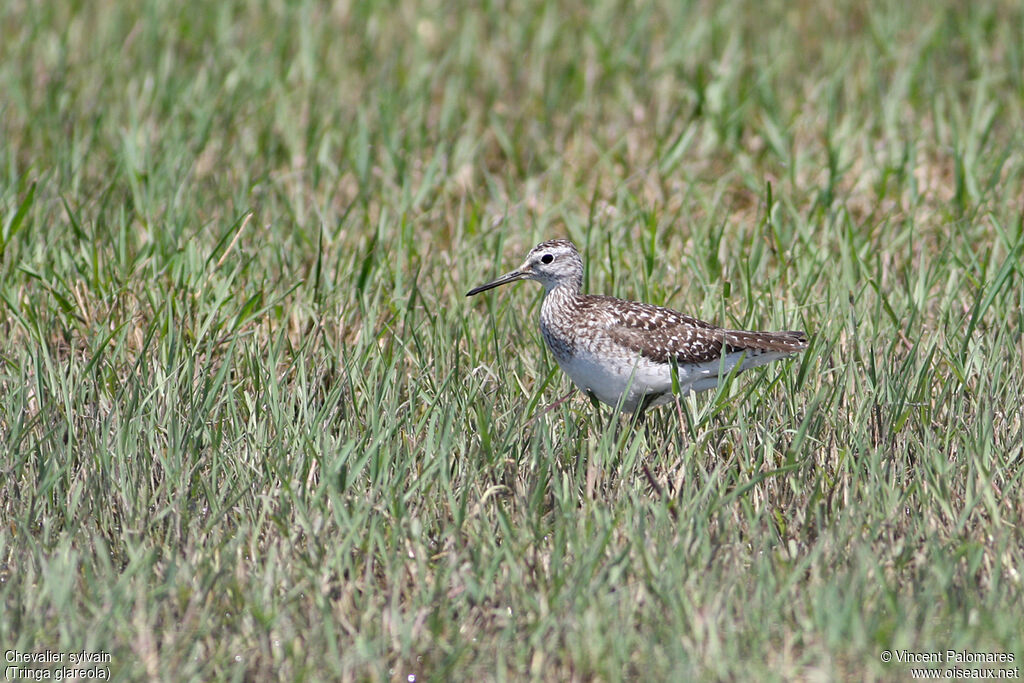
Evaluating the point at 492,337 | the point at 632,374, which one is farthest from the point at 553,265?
the point at 632,374

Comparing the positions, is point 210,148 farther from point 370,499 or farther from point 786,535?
point 786,535

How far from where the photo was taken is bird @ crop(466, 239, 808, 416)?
196 inches

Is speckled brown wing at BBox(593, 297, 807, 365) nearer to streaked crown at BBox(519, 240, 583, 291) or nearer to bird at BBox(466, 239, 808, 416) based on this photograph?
bird at BBox(466, 239, 808, 416)

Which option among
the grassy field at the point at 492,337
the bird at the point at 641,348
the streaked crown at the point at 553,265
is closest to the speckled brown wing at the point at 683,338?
the bird at the point at 641,348

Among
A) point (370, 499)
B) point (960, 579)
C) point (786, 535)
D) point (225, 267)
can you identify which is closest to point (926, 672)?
point (960, 579)

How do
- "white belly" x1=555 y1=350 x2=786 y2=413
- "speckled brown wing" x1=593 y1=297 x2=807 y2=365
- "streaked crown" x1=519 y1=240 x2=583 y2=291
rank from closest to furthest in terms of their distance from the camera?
"white belly" x1=555 y1=350 x2=786 y2=413, "speckled brown wing" x1=593 y1=297 x2=807 y2=365, "streaked crown" x1=519 y1=240 x2=583 y2=291

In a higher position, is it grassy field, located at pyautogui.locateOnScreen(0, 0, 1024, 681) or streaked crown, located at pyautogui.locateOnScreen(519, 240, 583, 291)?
streaked crown, located at pyautogui.locateOnScreen(519, 240, 583, 291)

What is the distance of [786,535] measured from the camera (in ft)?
14.2

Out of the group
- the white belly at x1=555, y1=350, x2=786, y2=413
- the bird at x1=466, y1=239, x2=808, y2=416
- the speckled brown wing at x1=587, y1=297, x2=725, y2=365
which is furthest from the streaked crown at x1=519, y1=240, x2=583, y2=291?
the white belly at x1=555, y1=350, x2=786, y2=413

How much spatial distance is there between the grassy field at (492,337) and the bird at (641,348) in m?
0.13

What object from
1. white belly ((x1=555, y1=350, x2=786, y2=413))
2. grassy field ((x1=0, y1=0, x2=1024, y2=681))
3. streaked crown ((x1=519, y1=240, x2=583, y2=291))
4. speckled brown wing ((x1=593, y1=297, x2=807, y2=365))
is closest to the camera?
grassy field ((x1=0, y1=0, x2=1024, y2=681))

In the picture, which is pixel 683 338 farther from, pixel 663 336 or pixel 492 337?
pixel 492 337

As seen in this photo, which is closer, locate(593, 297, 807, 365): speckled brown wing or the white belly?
the white belly

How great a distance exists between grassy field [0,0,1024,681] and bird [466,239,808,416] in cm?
13
